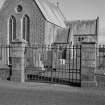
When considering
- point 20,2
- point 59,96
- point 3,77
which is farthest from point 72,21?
point 59,96

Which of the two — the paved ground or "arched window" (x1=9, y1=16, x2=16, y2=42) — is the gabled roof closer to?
"arched window" (x1=9, y1=16, x2=16, y2=42)

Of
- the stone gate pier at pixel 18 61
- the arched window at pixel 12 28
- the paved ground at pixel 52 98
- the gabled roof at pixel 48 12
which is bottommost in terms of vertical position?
the paved ground at pixel 52 98

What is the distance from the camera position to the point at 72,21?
4162cm

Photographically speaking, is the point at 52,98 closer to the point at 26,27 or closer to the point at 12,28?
the point at 26,27

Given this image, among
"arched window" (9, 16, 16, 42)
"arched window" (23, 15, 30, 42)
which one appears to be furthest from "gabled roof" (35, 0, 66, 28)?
"arched window" (9, 16, 16, 42)

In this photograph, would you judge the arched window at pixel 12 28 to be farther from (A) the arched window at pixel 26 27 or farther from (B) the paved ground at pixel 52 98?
(B) the paved ground at pixel 52 98

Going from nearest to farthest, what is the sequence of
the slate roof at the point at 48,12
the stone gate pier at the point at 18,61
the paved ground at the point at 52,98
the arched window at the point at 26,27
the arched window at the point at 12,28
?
the paved ground at the point at 52,98 < the stone gate pier at the point at 18,61 < the slate roof at the point at 48,12 < the arched window at the point at 26,27 < the arched window at the point at 12,28

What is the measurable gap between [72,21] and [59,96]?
35.3 metres

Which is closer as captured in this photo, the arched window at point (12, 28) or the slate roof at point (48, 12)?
the slate roof at point (48, 12)

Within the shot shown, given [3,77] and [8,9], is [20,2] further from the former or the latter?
[3,77]

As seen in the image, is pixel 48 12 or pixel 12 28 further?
pixel 48 12

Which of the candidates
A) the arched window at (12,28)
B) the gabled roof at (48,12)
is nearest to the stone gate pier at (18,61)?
the gabled roof at (48,12)

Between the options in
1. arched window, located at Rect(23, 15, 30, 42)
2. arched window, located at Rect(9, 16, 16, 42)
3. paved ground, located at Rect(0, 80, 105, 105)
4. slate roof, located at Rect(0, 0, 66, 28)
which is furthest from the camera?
arched window, located at Rect(9, 16, 16, 42)

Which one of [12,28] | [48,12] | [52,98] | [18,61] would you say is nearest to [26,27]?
[12,28]
